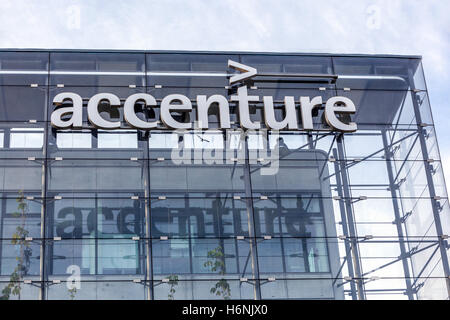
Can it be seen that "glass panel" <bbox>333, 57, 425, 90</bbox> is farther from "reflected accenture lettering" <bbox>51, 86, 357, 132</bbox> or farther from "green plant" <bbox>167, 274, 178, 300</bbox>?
"green plant" <bbox>167, 274, 178, 300</bbox>

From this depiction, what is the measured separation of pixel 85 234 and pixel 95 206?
918 mm

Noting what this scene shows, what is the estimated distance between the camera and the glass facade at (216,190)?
888 inches

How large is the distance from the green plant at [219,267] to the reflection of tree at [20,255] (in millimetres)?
5157

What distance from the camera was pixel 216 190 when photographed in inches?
934

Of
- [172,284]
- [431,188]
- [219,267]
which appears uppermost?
[431,188]

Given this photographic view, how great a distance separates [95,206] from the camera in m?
23.2

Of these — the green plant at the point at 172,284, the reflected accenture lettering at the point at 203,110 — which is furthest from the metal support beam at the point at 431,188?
the green plant at the point at 172,284

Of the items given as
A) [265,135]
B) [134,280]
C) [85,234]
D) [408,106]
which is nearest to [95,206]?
[85,234]

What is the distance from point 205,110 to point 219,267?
201 inches

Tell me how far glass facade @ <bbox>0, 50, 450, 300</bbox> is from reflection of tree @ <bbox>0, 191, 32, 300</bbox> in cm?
4

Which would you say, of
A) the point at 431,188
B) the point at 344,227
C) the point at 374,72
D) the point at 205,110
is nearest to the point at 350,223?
the point at 344,227

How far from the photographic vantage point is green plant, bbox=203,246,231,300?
22516 mm

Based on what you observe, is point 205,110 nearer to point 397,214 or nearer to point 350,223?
point 350,223

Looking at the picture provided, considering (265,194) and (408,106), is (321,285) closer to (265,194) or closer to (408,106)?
(265,194)
